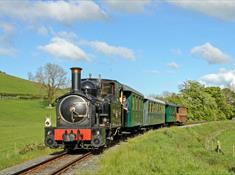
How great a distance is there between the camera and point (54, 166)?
52.0 feet

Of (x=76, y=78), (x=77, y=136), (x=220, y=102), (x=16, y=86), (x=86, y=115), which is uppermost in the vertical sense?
(x=16, y=86)

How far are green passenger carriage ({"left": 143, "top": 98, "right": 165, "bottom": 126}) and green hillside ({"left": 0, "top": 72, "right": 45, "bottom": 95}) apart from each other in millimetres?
58905

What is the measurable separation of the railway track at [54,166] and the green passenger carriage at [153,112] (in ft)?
54.1

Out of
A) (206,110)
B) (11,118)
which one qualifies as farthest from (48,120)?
(206,110)

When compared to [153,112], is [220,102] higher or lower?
higher

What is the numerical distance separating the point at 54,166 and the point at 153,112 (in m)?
23.9

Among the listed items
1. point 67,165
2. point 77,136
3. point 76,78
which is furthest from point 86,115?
point 67,165

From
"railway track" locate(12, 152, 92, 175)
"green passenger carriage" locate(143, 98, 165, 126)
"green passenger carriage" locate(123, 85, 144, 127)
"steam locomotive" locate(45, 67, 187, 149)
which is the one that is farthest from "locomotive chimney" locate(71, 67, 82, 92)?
"green passenger carriage" locate(143, 98, 165, 126)

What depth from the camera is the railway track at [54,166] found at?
1425 centimetres

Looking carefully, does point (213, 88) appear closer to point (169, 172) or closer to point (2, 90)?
point (2, 90)

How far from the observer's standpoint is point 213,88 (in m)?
102

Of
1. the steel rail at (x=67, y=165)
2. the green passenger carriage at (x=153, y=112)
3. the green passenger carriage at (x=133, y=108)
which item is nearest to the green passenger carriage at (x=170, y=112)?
the green passenger carriage at (x=153, y=112)

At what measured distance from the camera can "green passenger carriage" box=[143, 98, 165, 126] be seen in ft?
116

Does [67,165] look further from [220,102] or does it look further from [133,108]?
[220,102]
